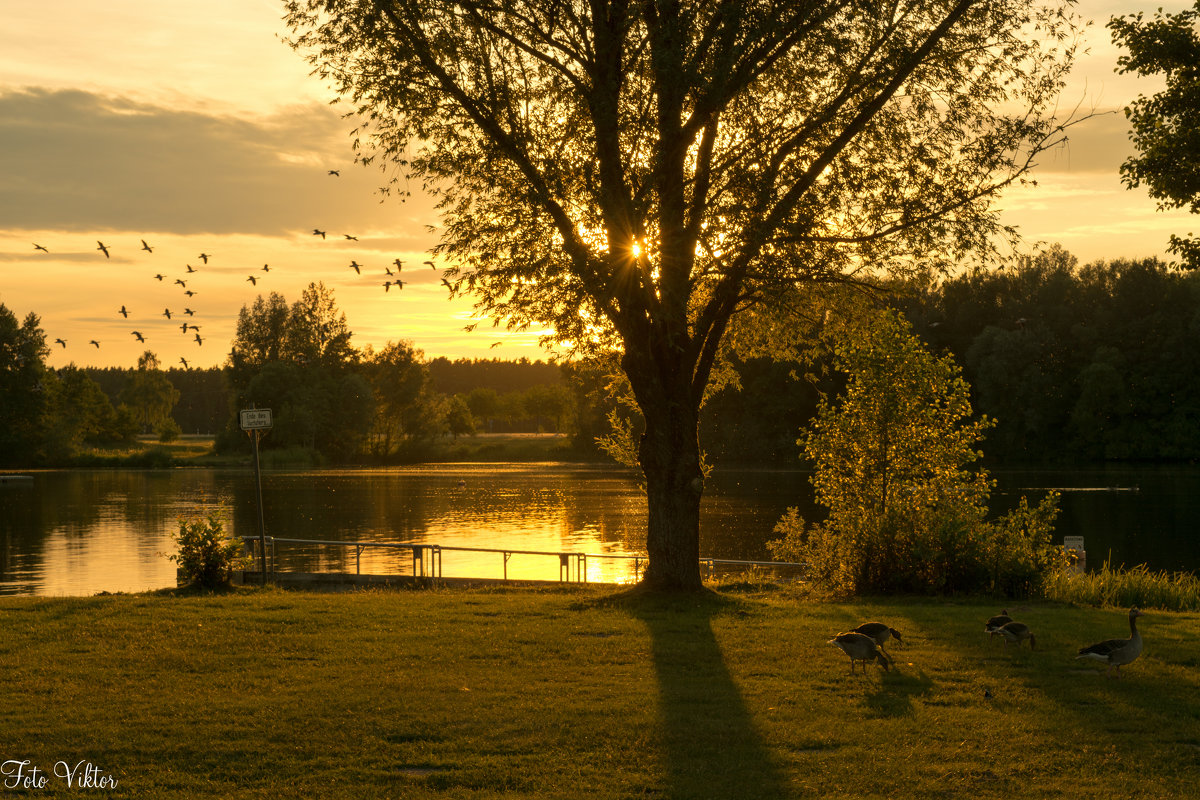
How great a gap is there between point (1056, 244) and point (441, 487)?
6872 cm

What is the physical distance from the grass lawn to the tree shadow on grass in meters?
0.03

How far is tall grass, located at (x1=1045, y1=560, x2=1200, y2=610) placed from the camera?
18.9 metres

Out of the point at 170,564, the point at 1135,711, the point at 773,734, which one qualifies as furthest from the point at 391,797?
the point at 170,564

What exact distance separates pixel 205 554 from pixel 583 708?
40.5 feet

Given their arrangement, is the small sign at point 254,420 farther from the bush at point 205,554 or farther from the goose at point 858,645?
the goose at point 858,645

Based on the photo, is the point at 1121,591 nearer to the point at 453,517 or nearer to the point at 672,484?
the point at 672,484

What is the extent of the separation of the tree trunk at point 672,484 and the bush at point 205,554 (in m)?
8.37

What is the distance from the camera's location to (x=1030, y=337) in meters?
92.4

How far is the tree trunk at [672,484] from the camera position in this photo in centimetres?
1691

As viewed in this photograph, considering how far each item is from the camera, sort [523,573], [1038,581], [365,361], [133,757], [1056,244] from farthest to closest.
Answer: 1. [365,361]
2. [1056,244]
3. [523,573]
4. [1038,581]
5. [133,757]

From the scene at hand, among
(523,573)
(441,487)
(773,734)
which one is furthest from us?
(441,487)

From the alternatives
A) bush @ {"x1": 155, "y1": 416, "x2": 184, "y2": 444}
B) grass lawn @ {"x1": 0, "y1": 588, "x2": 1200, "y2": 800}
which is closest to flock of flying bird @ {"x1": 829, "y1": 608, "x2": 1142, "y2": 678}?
grass lawn @ {"x1": 0, "y1": 588, "x2": 1200, "y2": 800}

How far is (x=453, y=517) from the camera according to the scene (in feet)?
200

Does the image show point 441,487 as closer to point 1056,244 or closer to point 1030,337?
point 1030,337
